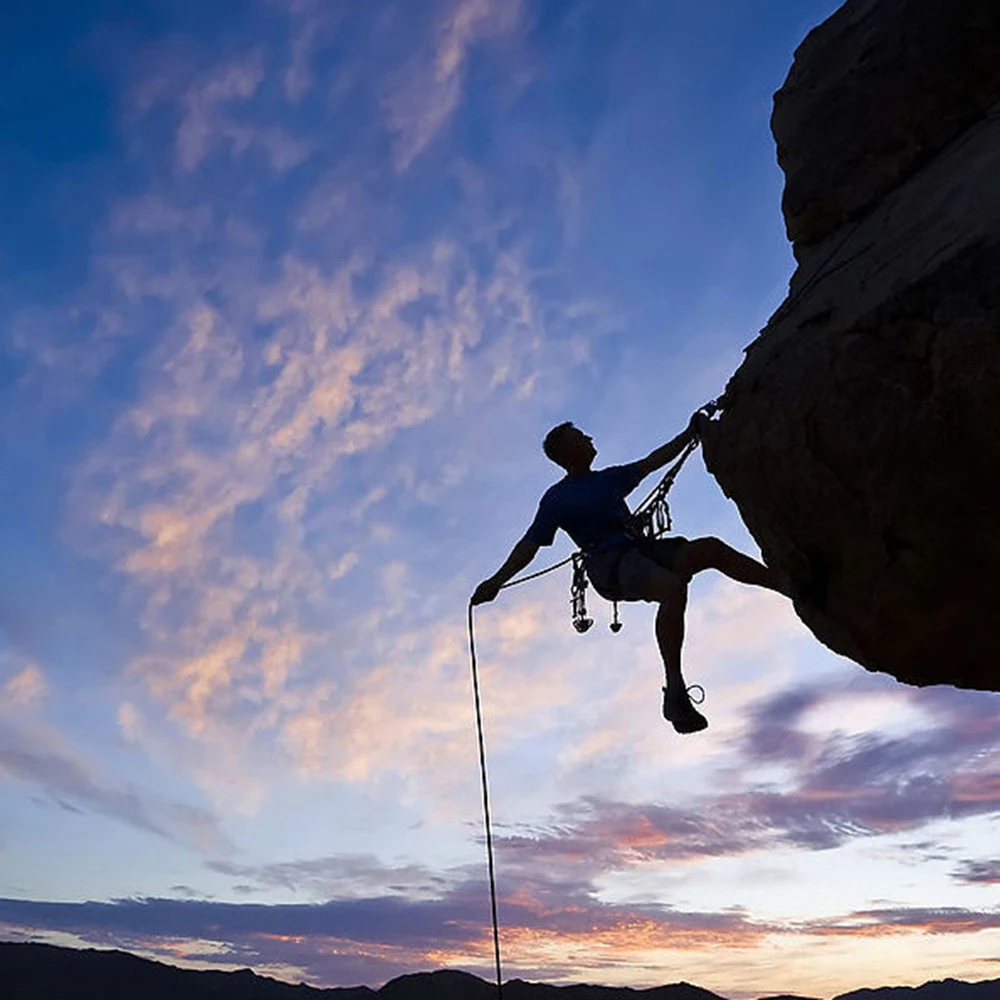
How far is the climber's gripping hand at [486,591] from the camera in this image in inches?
300

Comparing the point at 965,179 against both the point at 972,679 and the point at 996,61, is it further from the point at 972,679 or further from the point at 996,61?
the point at 972,679

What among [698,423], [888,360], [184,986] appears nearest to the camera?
[888,360]

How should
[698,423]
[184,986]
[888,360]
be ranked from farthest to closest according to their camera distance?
[184,986] → [698,423] → [888,360]

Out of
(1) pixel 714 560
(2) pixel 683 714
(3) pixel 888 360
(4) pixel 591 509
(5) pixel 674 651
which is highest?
(4) pixel 591 509

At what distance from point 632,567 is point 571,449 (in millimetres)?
1165

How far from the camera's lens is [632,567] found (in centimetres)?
713

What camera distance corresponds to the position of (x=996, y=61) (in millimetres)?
5977

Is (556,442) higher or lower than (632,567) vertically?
higher

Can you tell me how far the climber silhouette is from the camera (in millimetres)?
6797

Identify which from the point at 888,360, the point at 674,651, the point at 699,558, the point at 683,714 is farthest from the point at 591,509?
the point at 888,360

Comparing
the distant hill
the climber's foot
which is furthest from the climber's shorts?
the distant hill

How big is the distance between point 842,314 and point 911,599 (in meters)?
1.65

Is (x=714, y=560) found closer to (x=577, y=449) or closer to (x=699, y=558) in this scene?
(x=699, y=558)

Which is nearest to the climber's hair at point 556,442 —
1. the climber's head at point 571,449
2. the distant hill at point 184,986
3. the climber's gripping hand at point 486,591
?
the climber's head at point 571,449
